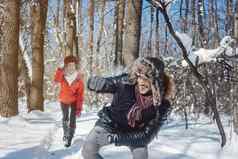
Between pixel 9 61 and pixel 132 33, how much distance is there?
4461 mm

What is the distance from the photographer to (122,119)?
4.68 metres

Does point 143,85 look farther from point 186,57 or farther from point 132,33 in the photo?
point 132,33

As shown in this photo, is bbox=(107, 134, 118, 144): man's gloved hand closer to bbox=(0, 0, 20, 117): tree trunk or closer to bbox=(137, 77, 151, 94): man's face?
bbox=(137, 77, 151, 94): man's face

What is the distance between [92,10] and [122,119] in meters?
23.1

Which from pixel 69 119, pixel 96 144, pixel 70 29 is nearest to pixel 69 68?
pixel 69 119

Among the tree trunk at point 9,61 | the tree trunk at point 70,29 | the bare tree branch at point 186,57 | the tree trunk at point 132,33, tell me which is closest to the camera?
the bare tree branch at point 186,57

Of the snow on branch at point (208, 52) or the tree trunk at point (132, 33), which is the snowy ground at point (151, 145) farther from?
the tree trunk at point (132, 33)

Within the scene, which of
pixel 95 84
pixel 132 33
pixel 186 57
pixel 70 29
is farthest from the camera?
pixel 70 29

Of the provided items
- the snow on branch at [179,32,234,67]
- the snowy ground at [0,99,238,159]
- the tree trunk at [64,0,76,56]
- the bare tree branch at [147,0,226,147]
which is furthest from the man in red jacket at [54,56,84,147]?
the tree trunk at [64,0,76,56]

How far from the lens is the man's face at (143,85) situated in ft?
15.0

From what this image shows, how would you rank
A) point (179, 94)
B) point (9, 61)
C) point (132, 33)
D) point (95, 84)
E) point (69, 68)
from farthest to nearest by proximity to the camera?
1. point (9, 61)
2. point (179, 94)
3. point (132, 33)
4. point (69, 68)
5. point (95, 84)

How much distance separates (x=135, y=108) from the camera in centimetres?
460

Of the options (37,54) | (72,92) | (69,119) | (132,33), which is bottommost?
(69,119)

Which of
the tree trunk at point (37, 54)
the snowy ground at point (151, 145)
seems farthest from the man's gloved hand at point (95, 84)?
the tree trunk at point (37, 54)
